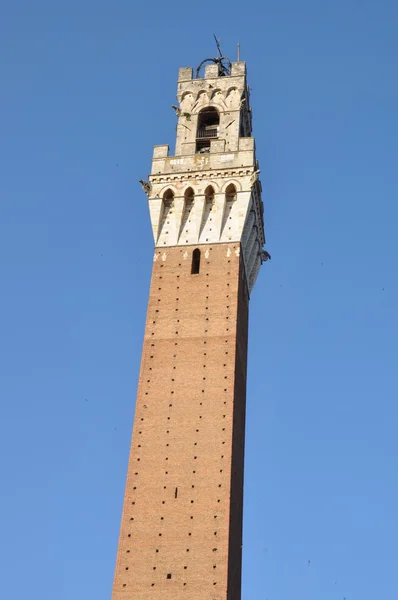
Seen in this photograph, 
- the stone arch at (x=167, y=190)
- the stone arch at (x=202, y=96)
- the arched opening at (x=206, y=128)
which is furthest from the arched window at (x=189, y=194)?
the stone arch at (x=202, y=96)

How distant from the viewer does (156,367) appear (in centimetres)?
2536

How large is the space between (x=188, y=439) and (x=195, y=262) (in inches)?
242

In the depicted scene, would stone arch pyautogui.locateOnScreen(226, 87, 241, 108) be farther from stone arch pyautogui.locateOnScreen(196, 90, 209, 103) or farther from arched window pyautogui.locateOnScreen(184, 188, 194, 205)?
arched window pyautogui.locateOnScreen(184, 188, 194, 205)

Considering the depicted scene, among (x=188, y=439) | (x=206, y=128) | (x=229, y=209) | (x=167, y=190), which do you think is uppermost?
(x=206, y=128)

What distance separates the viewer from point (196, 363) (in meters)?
25.1

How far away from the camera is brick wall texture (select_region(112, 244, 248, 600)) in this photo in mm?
21984

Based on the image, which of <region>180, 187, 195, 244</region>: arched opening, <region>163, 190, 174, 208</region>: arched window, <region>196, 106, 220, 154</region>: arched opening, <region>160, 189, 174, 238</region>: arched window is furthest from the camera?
<region>196, 106, 220, 154</region>: arched opening

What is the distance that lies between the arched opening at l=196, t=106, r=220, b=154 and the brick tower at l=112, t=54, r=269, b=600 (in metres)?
0.04

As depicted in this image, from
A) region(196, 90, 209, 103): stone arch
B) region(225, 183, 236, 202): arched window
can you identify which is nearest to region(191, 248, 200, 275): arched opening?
region(225, 183, 236, 202): arched window

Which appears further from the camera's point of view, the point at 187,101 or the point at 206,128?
the point at 187,101

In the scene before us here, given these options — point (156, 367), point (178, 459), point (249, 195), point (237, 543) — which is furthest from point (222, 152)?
point (237, 543)

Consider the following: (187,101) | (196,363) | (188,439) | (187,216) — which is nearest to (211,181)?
(187,216)

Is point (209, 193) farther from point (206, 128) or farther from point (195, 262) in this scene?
point (206, 128)

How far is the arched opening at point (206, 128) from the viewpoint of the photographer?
3117cm
